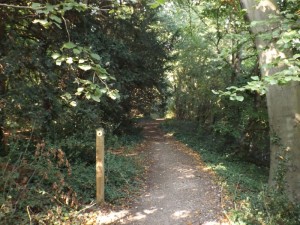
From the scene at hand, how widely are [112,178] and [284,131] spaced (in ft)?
13.4

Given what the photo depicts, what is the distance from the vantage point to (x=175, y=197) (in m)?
6.65

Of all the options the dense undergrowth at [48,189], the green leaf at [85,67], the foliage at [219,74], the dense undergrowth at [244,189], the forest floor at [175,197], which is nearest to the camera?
the green leaf at [85,67]

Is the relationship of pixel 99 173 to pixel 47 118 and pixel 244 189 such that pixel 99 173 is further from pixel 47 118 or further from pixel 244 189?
pixel 244 189

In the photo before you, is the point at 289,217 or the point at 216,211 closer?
the point at 289,217

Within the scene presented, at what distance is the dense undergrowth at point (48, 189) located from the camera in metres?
4.55

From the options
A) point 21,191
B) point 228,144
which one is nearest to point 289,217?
point 21,191

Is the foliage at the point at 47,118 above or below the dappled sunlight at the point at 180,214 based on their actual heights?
above

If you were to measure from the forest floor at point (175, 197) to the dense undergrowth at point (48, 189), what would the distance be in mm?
513

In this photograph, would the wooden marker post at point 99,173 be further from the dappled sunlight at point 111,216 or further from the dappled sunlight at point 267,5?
the dappled sunlight at point 267,5

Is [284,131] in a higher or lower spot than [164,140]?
higher

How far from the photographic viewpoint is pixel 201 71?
16.7 meters

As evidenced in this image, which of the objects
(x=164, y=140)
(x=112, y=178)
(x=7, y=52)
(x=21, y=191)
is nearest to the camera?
(x=21, y=191)

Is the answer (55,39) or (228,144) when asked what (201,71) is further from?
(55,39)

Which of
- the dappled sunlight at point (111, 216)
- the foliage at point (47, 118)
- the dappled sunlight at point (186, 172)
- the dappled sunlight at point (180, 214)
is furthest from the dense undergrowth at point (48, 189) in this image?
the dappled sunlight at point (186, 172)
